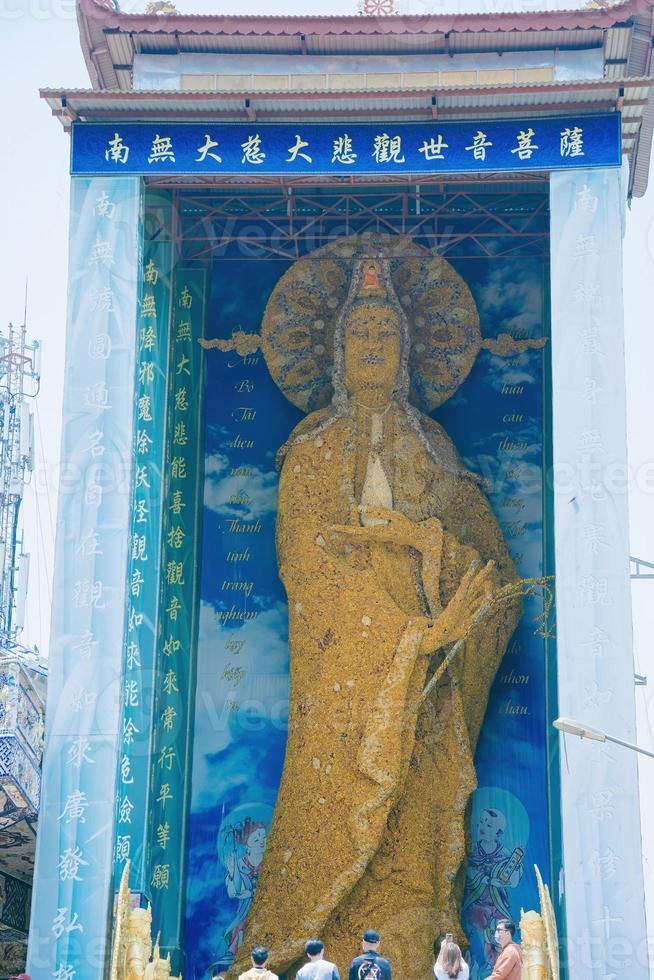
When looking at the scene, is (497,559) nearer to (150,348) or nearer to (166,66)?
(150,348)

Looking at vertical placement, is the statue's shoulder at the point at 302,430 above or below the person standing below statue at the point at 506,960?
above

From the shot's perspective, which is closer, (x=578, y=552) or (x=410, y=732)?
(x=578, y=552)

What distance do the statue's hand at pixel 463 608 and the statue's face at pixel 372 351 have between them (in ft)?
6.13

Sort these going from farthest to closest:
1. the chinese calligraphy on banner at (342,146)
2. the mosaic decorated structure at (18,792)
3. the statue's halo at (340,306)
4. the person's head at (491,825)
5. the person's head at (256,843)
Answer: the statue's halo at (340,306), the mosaic decorated structure at (18,792), the person's head at (256,843), the person's head at (491,825), the chinese calligraphy on banner at (342,146)

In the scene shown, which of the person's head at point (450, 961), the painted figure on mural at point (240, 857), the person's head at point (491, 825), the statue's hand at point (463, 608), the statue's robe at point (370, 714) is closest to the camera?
the person's head at point (450, 961)

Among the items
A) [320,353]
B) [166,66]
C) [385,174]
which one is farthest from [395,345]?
[166,66]

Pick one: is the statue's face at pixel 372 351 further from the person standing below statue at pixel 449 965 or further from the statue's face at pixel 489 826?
the person standing below statue at pixel 449 965

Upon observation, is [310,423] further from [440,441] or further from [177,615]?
[177,615]

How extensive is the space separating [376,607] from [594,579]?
7.28 feet

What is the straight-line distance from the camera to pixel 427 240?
1691cm

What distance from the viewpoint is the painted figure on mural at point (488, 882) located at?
50.4 feet

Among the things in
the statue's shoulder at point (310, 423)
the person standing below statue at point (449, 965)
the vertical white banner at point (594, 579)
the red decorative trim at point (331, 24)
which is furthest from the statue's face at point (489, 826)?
the red decorative trim at point (331, 24)

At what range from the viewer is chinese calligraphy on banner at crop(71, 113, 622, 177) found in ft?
48.8

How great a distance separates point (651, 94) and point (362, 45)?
105 inches
